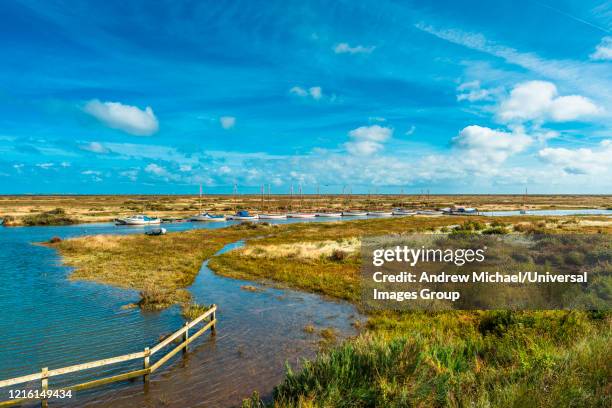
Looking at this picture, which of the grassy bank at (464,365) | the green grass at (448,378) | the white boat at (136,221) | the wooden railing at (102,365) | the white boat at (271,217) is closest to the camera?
the green grass at (448,378)

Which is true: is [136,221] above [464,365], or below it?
below

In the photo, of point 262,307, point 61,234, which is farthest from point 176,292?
point 61,234

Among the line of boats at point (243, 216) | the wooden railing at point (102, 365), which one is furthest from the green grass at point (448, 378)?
the line of boats at point (243, 216)

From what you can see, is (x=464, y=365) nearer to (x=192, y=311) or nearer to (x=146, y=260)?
(x=192, y=311)

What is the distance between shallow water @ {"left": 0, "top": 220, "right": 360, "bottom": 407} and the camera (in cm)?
1186

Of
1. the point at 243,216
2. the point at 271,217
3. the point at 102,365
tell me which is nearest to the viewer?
the point at 102,365

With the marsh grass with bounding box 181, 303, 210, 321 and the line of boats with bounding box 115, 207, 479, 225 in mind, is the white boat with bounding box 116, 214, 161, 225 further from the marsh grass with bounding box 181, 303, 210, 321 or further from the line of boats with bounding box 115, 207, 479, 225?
the marsh grass with bounding box 181, 303, 210, 321

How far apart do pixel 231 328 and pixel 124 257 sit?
23.6m

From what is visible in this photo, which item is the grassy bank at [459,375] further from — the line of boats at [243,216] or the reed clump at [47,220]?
the reed clump at [47,220]

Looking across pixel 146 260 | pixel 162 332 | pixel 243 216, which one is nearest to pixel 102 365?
pixel 162 332

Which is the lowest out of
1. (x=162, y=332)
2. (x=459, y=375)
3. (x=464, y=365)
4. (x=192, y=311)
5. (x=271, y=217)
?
(x=162, y=332)

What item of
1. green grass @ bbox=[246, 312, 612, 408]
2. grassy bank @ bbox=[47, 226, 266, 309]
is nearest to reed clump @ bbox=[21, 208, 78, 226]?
grassy bank @ bbox=[47, 226, 266, 309]

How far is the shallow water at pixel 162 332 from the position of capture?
467 inches

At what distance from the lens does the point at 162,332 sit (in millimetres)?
16656
